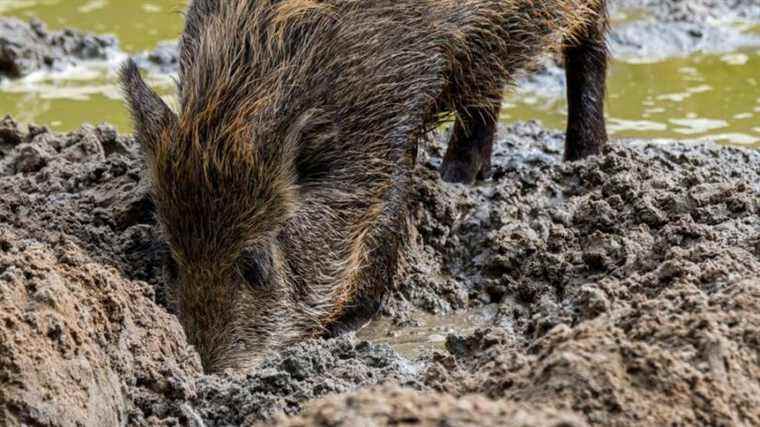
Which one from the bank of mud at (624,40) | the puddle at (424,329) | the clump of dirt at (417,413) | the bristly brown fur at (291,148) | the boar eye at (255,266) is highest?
the bank of mud at (624,40)

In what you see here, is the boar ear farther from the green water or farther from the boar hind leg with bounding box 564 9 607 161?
the green water

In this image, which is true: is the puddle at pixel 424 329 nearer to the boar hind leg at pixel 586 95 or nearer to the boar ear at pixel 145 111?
the boar ear at pixel 145 111

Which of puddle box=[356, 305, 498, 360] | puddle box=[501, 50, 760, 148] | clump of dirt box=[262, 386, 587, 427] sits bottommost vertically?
clump of dirt box=[262, 386, 587, 427]

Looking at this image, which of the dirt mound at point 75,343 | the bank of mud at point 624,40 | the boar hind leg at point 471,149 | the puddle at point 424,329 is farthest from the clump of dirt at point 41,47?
the dirt mound at point 75,343

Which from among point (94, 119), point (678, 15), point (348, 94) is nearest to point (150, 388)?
point (348, 94)

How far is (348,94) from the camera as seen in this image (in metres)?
5.55

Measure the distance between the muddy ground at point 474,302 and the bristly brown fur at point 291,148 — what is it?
322 mm

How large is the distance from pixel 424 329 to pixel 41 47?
5.78m

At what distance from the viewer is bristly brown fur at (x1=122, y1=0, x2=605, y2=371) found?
5.04m

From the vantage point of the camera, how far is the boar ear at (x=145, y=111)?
522 centimetres

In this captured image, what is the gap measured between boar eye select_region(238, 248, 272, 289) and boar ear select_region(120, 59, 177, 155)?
1.84 feet

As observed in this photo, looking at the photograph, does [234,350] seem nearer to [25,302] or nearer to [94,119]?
[25,302]

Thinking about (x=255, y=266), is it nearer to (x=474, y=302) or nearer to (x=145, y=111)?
(x=145, y=111)

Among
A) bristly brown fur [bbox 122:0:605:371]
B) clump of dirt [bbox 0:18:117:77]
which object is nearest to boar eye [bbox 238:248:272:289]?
bristly brown fur [bbox 122:0:605:371]
